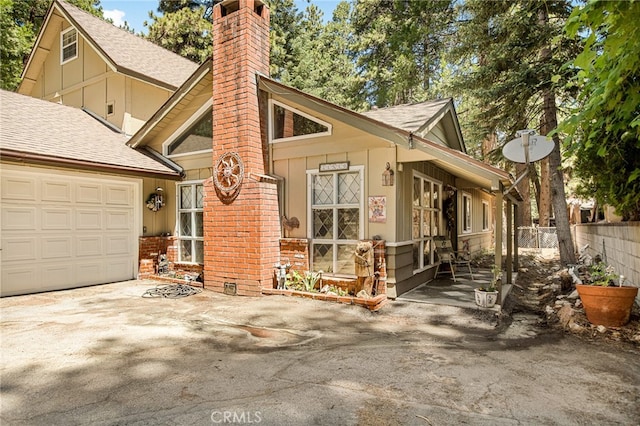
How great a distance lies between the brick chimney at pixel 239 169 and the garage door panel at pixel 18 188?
10.4 ft

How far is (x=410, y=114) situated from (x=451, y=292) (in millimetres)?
4340

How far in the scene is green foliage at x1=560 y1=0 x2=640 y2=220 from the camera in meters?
2.41

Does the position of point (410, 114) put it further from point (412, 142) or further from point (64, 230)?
point (64, 230)

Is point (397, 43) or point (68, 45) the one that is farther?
point (397, 43)

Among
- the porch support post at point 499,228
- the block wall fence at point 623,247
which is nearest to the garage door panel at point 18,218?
the porch support post at point 499,228

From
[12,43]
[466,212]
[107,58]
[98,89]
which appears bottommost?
[466,212]

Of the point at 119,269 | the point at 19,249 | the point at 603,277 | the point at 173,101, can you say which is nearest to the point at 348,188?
the point at 603,277

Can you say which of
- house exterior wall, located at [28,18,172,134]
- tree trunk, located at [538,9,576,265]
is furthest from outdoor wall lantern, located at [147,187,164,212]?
tree trunk, located at [538,9,576,265]

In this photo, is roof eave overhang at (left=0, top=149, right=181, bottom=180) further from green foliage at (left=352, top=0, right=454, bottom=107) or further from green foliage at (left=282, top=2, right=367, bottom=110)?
green foliage at (left=282, top=2, right=367, bottom=110)

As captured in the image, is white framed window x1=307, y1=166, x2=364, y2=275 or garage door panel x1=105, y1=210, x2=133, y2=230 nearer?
white framed window x1=307, y1=166, x2=364, y2=275

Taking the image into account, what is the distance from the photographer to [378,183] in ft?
20.8

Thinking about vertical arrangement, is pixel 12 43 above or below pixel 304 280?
above

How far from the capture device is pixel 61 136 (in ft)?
25.3

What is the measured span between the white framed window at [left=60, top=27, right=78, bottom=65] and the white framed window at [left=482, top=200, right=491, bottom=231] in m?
15.5
